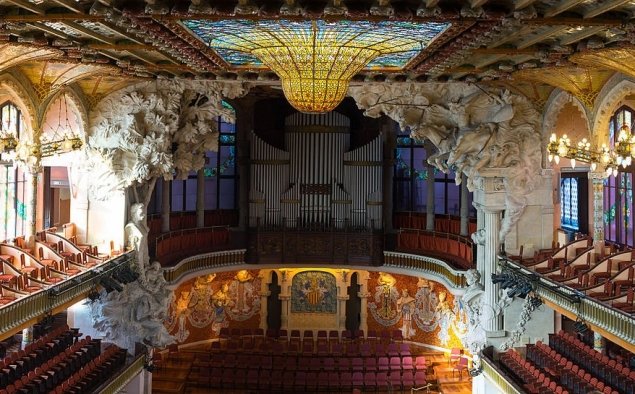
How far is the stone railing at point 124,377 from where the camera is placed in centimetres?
1886

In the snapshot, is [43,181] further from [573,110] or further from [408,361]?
[573,110]

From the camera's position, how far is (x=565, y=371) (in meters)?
17.5

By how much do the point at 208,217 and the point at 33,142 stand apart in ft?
33.7

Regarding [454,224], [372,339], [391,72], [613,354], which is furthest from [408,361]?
[391,72]

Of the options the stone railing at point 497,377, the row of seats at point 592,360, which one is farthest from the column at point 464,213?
the stone railing at point 497,377

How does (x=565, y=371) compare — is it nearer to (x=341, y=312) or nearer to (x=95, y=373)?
(x=95, y=373)

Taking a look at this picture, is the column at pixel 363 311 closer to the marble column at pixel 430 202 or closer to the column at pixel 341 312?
the column at pixel 341 312

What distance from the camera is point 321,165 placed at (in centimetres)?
2794

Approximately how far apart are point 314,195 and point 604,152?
42.2 ft

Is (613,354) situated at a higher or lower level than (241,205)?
lower

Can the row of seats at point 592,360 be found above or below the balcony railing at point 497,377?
above

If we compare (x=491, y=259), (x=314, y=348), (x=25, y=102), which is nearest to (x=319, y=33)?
(x=25, y=102)

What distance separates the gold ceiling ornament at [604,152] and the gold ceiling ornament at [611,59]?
1.21 metres

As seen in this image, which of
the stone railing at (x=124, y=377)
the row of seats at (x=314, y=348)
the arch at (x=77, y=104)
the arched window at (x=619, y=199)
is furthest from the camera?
the row of seats at (x=314, y=348)
